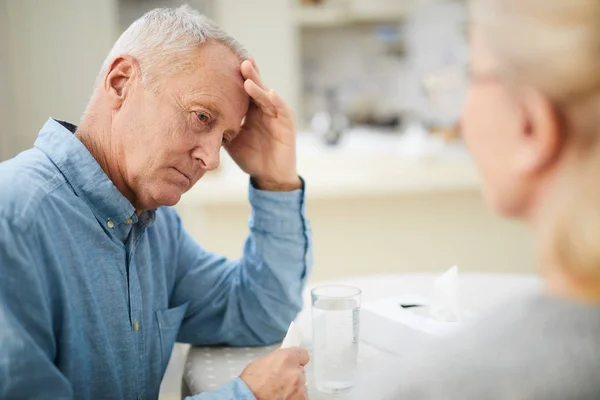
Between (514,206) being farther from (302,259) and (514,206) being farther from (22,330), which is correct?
(302,259)

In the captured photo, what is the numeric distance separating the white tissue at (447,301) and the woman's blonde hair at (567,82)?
608 mm

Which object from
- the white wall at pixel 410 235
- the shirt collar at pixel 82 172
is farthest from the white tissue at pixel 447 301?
the white wall at pixel 410 235

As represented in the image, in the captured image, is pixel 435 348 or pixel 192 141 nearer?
pixel 435 348

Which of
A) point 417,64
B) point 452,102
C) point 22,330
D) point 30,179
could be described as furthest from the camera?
point 417,64

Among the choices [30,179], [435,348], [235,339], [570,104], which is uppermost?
[570,104]

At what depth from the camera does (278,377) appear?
953 mm

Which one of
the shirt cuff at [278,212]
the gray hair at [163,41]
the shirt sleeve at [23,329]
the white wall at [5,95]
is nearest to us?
the shirt sleeve at [23,329]

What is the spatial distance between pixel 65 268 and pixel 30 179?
5.5 inches

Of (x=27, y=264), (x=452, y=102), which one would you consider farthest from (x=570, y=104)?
(x=452, y=102)

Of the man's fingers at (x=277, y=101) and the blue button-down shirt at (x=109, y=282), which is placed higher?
the man's fingers at (x=277, y=101)

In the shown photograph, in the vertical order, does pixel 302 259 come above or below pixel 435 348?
below

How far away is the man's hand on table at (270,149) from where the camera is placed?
51.4 inches

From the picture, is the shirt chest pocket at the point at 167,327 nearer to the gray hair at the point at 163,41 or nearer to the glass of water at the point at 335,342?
the glass of water at the point at 335,342

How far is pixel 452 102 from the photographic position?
4812mm
